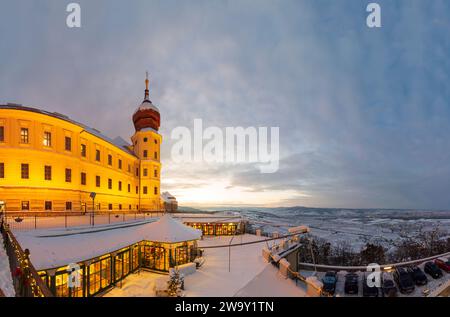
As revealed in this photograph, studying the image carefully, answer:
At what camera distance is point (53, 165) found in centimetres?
2102

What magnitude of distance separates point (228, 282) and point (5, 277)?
928cm

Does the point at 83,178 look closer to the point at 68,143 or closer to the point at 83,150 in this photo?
the point at 83,150

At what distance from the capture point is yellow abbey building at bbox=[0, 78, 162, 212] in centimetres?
1902

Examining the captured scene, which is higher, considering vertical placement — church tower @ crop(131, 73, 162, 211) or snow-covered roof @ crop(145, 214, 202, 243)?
church tower @ crop(131, 73, 162, 211)

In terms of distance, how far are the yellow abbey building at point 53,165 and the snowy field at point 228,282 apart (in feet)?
41.0

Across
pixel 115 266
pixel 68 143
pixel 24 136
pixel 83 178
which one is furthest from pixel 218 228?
pixel 24 136

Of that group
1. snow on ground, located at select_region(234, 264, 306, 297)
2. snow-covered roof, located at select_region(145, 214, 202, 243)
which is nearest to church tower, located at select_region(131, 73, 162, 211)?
snow-covered roof, located at select_region(145, 214, 202, 243)

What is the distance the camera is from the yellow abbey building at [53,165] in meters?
19.0

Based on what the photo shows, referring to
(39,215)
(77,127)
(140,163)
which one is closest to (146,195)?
(140,163)

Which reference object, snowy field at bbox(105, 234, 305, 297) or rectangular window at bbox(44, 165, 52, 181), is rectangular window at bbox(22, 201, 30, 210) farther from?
snowy field at bbox(105, 234, 305, 297)

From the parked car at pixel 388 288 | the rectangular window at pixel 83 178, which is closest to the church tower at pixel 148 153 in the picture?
the rectangular window at pixel 83 178

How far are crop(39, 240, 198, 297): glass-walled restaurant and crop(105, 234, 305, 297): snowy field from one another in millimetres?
612

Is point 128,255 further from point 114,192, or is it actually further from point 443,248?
point 443,248

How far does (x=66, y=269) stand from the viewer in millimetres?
9992
